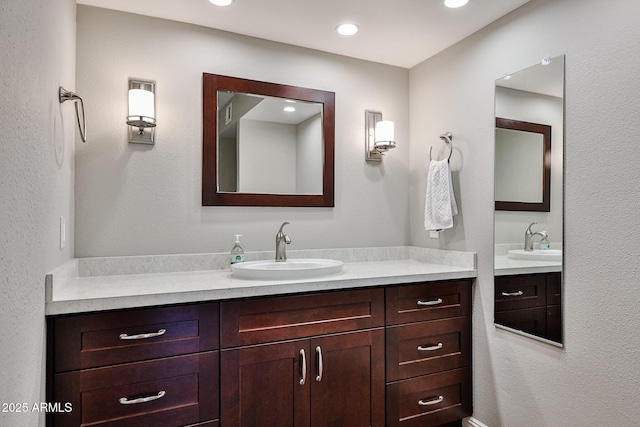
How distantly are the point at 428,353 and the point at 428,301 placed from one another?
0.28 metres

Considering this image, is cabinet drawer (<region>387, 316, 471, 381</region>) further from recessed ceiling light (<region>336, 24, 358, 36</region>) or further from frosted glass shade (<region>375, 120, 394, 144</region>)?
recessed ceiling light (<region>336, 24, 358, 36</region>)

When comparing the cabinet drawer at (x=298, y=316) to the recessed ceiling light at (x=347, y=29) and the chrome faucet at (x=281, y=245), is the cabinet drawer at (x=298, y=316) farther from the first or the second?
the recessed ceiling light at (x=347, y=29)

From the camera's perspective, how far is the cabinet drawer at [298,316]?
170cm

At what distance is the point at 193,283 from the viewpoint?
180 centimetres

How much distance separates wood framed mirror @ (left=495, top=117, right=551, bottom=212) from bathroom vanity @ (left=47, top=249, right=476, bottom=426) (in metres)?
0.48

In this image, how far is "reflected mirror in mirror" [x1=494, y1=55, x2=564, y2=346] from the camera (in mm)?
1811

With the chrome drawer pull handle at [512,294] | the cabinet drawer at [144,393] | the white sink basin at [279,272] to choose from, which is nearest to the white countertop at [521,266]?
the chrome drawer pull handle at [512,294]

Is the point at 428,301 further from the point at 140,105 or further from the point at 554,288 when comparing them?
the point at 140,105

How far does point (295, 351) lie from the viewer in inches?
71.1

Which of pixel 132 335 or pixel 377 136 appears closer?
pixel 132 335

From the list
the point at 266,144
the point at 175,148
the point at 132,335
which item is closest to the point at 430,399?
the point at 132,335

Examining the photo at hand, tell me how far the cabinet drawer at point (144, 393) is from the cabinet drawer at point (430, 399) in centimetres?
95

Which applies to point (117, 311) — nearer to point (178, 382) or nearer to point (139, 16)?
point (178, 382)

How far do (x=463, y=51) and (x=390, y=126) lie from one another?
24.4 inches
